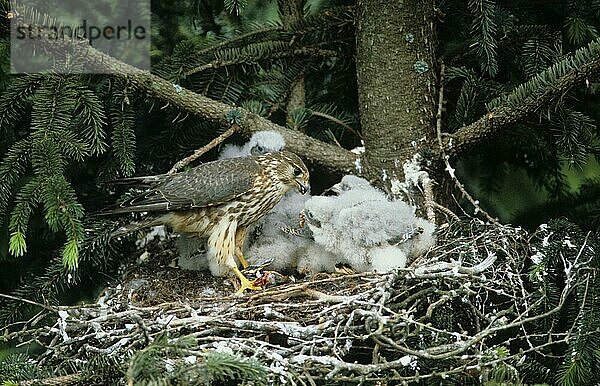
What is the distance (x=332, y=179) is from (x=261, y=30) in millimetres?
806

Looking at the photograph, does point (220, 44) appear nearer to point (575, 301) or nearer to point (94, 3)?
point (94, 3)

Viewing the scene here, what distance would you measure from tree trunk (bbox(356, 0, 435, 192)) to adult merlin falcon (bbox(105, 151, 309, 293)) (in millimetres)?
399

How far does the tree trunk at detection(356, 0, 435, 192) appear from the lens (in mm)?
3975

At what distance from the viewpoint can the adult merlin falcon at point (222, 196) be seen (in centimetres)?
399

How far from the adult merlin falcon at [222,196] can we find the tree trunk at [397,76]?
40 centimetres

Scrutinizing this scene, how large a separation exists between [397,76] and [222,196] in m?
0.90

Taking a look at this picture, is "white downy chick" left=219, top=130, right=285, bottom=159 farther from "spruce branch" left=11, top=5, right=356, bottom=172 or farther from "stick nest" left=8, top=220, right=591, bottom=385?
"stick nest" left=8, top=220, right=591, bottom=385

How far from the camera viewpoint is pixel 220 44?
4.28 meters

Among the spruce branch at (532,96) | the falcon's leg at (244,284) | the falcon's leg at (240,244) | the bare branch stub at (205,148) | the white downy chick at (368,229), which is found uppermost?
the spruce branch at (532,96)

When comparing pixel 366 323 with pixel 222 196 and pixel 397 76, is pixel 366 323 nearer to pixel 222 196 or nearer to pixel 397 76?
pixel 222 196

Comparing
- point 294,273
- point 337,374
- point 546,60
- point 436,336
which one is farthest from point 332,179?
point 337,374

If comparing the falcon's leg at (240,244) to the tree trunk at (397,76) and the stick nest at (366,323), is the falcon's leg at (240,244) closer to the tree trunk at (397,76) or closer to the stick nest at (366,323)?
the stick nest at (366,323)

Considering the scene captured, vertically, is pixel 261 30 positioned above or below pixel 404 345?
above

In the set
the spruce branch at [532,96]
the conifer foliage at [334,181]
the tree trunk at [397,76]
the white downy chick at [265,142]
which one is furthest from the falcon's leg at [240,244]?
the spruce branch at [532,96]
